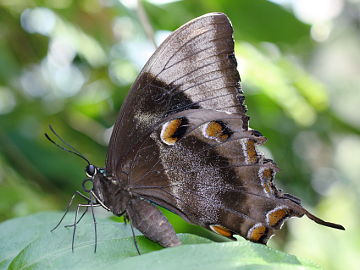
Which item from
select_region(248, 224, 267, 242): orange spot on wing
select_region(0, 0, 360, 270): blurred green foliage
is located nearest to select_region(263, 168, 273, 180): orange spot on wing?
select_region(248, 224, 267, 242): orange spot on wing

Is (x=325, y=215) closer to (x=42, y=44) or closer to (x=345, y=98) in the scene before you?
(x=345, y=98)

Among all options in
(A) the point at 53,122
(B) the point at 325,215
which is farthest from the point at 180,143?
(B) the point at 325,215

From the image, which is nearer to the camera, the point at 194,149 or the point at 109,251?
the point at 109,251

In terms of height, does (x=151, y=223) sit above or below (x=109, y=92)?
below

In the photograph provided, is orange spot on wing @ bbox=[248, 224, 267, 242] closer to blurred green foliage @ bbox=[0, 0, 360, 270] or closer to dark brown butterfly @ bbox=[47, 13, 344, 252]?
dark brown butterfly @ bbox=[47, 13, 344, 252]

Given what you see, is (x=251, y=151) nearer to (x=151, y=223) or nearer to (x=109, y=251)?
(x=151, y=223)

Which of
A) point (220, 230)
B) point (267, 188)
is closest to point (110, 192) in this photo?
point (220, 230)
